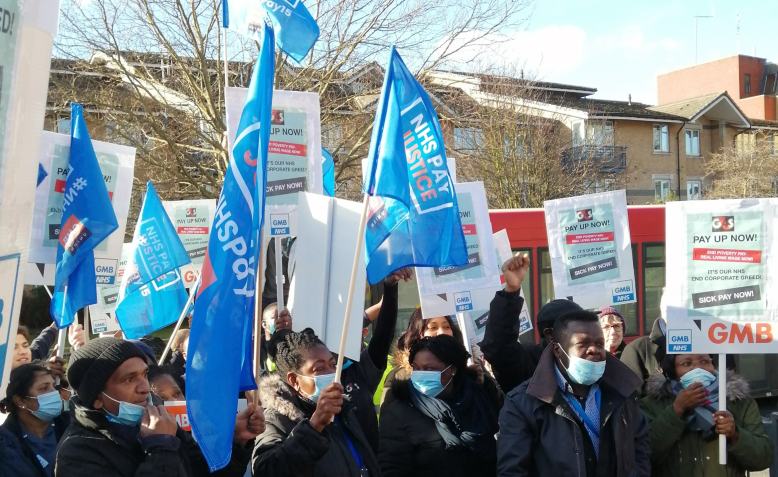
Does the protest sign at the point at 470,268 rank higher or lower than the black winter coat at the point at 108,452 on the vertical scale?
higher

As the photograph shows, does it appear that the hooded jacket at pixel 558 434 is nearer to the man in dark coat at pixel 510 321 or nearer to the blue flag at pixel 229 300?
the man in dark coat at pixel 510 321

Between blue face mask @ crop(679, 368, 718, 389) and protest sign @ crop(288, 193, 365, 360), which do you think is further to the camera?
blue face mask @ crop(679, 368, 718, 389)

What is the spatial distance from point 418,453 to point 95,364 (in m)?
1.72

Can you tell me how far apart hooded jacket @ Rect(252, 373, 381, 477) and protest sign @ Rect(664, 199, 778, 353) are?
6.48ft

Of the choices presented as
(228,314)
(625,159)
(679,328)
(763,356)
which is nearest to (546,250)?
(763,356)

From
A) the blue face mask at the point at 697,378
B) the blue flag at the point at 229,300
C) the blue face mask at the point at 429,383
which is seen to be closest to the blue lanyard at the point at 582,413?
the blue face mask at the point at 429,383

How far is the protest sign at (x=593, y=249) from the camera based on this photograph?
7109mm

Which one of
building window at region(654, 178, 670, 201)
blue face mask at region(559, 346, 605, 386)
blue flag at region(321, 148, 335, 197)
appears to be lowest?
blue face mask at region(559, 346, 605, 386)

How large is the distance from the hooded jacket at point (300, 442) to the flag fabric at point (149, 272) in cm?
289

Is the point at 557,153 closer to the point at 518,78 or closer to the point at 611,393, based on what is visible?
the point at 518,78

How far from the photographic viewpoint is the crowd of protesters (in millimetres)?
3350

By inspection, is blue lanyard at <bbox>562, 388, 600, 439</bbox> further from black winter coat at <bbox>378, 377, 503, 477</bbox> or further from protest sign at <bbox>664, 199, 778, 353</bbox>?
protest sign at <bbox>664, 199, 778, 353</bbox>

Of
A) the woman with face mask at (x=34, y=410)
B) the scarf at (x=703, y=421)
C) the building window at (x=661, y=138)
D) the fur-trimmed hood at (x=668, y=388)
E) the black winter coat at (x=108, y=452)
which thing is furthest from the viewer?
the building window at (x=661, y=138)

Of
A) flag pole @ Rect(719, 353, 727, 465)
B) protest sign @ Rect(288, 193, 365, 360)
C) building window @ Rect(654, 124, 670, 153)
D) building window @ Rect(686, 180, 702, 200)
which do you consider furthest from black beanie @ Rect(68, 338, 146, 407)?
building window @ Rect(686, 180, 702, 200)
